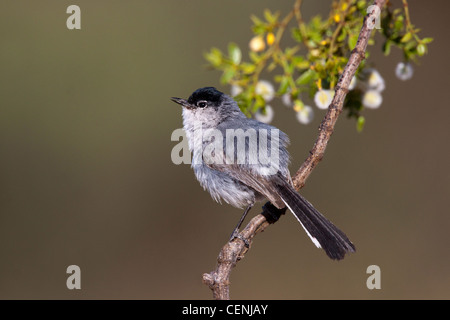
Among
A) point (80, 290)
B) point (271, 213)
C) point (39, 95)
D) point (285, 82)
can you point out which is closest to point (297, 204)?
point (271, 213)

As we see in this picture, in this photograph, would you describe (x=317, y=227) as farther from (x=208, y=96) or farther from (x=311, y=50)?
(x=208, y=96)

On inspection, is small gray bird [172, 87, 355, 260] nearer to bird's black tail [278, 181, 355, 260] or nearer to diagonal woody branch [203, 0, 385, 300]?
bird's black tail [278, 181, 355, 260]

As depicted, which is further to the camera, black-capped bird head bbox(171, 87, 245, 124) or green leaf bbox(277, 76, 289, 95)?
black-capped bird head bbox(171, 87, 245, 124)

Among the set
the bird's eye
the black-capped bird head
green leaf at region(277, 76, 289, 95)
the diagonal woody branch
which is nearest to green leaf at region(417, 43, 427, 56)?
the diagonal woody branch

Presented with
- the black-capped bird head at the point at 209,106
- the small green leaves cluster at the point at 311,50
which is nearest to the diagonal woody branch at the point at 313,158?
the small green leaves cluster at the point at 311,50

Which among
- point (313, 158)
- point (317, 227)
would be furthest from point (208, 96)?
point (317, 227)

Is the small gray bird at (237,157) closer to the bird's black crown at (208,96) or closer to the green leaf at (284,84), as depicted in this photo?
the bird's black crown at (208,96)

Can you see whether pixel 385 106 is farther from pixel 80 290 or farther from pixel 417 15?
pixel 80 290
